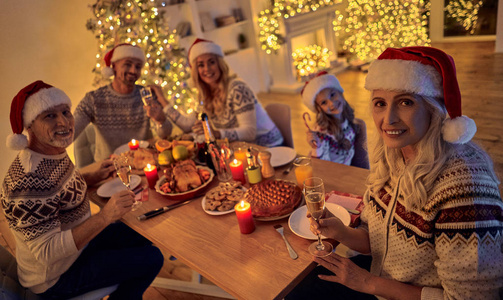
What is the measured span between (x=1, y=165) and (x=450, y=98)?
409 cm

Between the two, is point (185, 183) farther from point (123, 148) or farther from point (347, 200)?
point (123, 148)

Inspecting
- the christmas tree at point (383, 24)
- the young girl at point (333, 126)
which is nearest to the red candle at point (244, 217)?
the young girl at point (333, 126)

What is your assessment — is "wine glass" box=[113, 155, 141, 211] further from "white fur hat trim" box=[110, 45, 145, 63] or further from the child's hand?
"white fur hat trim" box=[110, 45, 145, 63]

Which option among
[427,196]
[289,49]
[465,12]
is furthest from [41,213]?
[465,12]

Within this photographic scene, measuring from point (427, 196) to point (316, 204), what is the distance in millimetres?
324

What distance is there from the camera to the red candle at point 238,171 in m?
1.75

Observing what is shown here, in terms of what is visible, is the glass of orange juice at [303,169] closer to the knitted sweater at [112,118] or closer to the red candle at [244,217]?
the red candle at [244,217]

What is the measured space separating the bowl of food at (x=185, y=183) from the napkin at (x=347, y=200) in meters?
0.59

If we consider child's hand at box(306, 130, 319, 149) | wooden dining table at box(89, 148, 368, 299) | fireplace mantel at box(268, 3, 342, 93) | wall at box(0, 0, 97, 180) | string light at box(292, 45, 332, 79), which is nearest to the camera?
wooden dining table at box(89, 148, 368, 299)

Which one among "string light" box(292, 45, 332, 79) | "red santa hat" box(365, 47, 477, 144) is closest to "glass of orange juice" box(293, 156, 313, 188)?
"red santa hat" box(365, 47, 477, 144)

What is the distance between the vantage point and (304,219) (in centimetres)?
140

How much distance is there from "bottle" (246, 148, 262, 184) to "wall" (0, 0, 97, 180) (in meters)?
3.08

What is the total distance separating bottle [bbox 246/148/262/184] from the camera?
5.61ft

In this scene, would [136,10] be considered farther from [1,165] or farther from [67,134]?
[67,134]
